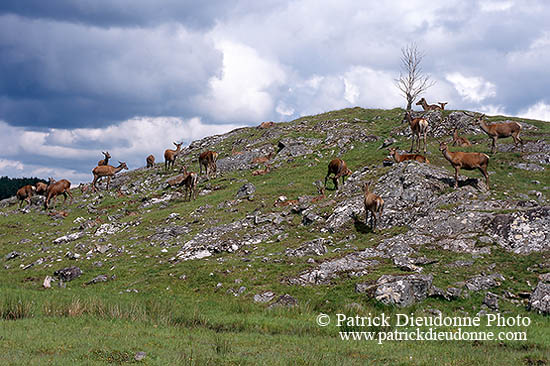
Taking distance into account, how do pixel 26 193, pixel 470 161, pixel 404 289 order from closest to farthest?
pixel 404 289 → pixel 470 161 → pixel 26 193

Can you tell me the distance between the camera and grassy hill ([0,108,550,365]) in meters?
10.1

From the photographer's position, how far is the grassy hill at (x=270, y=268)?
10.1 metres

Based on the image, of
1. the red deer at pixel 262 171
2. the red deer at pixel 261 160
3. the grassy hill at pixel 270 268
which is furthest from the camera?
the red deer at pixel 261 160

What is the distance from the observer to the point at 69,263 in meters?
22.3

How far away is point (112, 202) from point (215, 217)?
50.3 feet

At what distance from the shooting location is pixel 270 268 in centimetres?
1817

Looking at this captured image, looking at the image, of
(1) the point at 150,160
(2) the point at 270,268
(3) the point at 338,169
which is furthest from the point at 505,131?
(1) the point at 150,160

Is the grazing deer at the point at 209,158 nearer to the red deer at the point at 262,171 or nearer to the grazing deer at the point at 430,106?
the red deer at the point at 262,171

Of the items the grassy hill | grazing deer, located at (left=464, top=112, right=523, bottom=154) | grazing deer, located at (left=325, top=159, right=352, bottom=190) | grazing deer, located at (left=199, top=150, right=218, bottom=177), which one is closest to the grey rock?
the grassy hill

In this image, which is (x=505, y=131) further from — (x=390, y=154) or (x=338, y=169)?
(x=338, y=169)

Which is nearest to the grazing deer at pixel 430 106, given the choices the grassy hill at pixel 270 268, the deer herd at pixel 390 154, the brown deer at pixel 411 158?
the deer herd at pixel 390 154

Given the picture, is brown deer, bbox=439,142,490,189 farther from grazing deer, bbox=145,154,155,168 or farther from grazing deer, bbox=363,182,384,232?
grazing deer, bbox=145,154,155,168

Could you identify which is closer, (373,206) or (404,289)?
(404,289)

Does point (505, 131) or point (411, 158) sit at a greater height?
point (505, 131)
